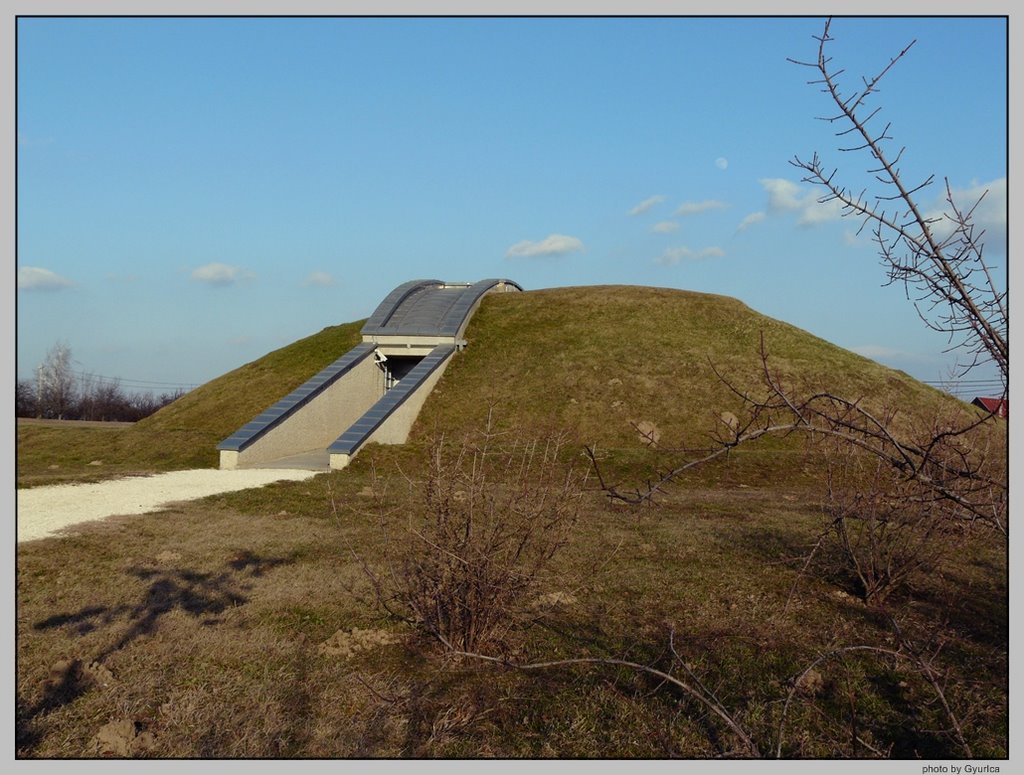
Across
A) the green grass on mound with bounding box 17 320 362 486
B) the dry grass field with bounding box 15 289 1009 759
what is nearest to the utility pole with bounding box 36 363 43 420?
the green grass on mound with bounding box 17 320 362 486

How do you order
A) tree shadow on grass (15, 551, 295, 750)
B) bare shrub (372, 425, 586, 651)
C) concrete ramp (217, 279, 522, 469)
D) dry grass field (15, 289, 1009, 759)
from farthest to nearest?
concrete ramp (217, 279, 522, 469) → bare shrub (372, 425, 586, 651) → tree shadow on grass (15, 551, 295, 750) → dry grass field (15, 289, 1009, 759)

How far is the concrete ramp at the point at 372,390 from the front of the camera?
1995 centimetres

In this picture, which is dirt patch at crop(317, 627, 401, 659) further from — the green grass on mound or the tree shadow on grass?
the green grass on mound

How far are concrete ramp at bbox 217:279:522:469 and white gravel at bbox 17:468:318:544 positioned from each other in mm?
1741

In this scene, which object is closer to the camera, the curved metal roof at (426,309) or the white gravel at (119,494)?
the white gravel at (119,494)

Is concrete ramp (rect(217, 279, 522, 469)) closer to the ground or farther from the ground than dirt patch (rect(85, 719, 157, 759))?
farther from the ground

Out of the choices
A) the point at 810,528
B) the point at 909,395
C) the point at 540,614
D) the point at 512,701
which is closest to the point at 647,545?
the point at 810,528

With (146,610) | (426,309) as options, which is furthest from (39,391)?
(146,610)

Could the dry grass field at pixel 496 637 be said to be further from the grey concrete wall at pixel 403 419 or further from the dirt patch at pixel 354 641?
the grey concrete wall at pixel 403 419

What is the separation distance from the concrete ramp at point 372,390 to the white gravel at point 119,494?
174cm

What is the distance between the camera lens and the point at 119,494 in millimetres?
13758

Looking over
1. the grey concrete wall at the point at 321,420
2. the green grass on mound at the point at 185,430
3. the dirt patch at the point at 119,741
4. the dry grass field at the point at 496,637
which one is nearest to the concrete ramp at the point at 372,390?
the grey concrete wall at the point at 321,420

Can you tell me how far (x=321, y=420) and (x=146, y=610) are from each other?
1716cm

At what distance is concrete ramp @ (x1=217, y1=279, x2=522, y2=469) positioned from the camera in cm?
1995
